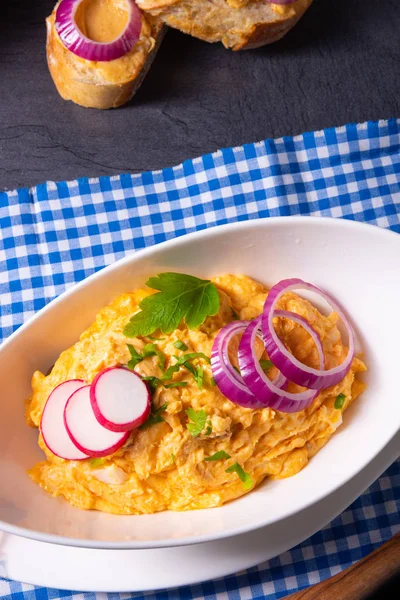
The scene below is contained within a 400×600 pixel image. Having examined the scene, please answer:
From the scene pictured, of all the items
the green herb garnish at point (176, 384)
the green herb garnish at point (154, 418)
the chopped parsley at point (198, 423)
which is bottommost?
the chopped parsley at point (198, 423)

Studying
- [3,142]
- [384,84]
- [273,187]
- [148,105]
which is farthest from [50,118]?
[384,84]

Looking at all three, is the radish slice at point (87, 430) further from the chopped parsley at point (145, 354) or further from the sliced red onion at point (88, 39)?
the sliced red onion at point (88, 39)

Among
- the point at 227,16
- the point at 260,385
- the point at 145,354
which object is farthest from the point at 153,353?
the point at 227,16

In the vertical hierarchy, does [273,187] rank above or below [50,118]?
below

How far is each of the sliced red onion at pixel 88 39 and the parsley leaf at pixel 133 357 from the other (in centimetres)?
134

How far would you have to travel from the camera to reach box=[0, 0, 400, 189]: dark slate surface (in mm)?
3232

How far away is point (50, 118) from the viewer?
3260mm

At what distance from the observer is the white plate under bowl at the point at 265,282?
242 cm

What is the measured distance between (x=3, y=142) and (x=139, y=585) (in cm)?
199

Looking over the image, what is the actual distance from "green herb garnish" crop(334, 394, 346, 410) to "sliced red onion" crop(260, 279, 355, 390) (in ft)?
0.25

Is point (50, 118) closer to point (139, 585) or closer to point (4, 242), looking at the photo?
point (4, 242)

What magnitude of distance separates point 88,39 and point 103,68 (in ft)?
0.42

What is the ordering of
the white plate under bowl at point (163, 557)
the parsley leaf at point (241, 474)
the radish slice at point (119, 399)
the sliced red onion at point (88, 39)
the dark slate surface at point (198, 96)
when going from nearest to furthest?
the radish slice at point (119, 399), the parsley leaf at point (241, 474), the white plate under bowl at point (163, 557), the sliced red onion at point (88, 39), the dark slate surface at point (198, 96)

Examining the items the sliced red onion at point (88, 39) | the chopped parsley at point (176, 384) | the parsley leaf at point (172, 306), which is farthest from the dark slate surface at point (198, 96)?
the chopped parsley at point (176, 384)
